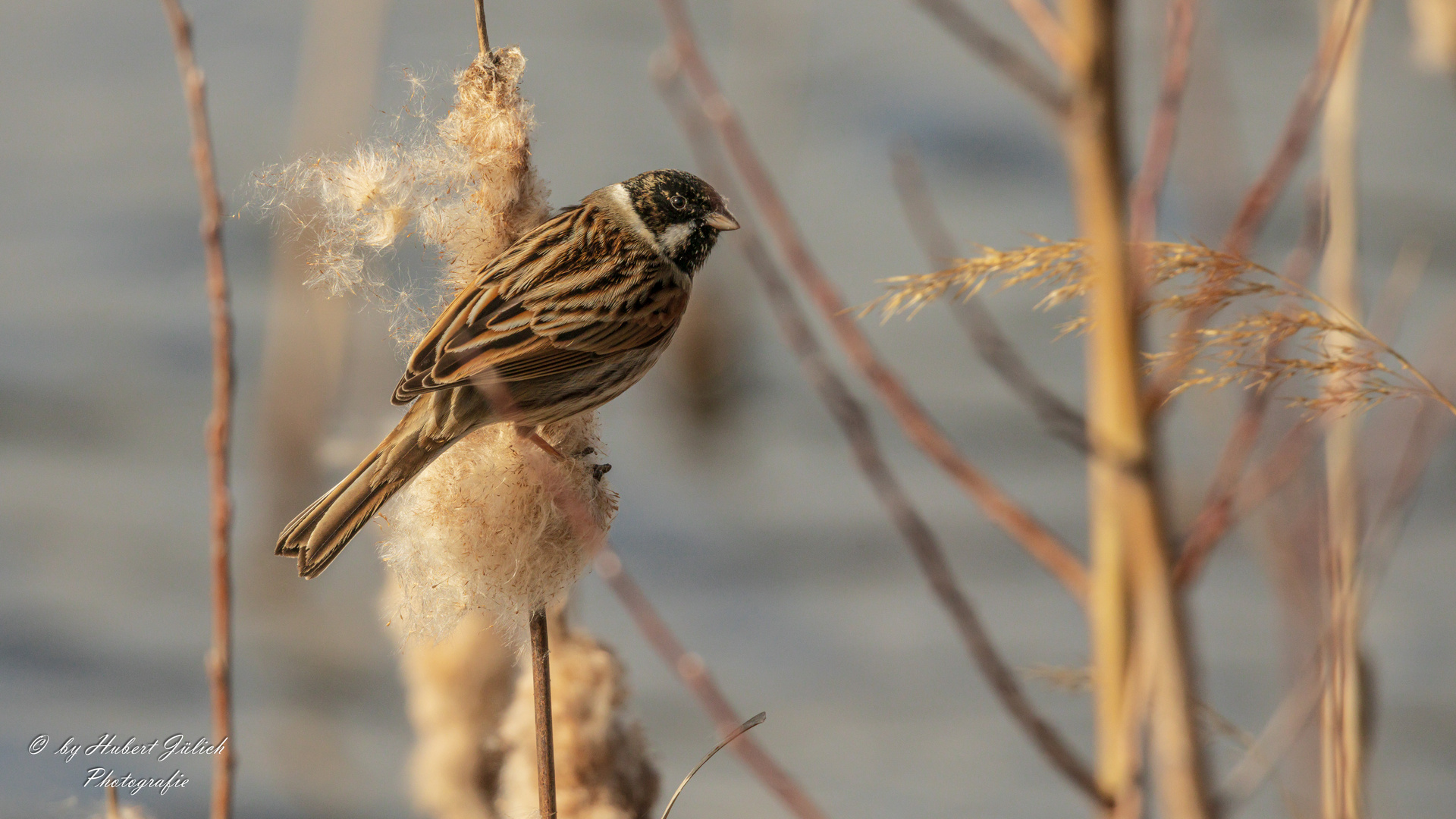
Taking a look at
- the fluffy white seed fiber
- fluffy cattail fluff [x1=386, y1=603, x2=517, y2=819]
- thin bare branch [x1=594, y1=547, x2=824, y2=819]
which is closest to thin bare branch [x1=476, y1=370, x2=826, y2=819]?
thin bare branch [x1=594, y1=547, x2=824, y2=819]

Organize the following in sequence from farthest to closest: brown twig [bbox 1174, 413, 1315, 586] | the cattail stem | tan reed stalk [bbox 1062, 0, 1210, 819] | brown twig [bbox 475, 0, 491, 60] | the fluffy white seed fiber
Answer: the fluffy white seed fiber < brown twig [bbox 475, 0, 491, 60] < the cattail stem < brown twig [bbox 1174, 413, 1315, 586] < tan reed stalk [bbox 1062, 0, 1210, 819]

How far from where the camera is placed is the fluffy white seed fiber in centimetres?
196

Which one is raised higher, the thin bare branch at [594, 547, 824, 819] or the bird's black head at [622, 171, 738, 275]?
the bird's black head at [622, 171, 738, 275]

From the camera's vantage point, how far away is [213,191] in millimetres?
1479

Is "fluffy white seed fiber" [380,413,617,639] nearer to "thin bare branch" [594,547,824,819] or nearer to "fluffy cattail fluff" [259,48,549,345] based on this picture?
"fluffy cattail fluff" [259,48,549,345]

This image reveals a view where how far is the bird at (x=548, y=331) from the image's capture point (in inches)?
90.0

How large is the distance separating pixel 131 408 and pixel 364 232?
5.04 m

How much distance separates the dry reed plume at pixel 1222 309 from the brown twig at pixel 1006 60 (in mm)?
313

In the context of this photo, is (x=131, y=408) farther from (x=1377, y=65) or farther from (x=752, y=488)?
(x=1377, y=65)

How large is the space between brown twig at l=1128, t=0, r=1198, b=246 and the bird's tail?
1.39m

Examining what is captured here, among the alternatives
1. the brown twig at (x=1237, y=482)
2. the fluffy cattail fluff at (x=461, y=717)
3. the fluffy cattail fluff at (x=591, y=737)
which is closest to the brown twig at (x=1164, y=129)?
the brown twig at (x=1237, y=482)

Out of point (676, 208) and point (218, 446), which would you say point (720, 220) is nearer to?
point (676, 208)

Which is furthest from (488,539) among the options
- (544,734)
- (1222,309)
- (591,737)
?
(1222,309)

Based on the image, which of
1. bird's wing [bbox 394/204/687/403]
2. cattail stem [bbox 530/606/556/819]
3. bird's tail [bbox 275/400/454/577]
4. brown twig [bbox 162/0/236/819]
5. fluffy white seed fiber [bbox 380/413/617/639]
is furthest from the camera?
bird's wing [bbox 394/204/687/403]
